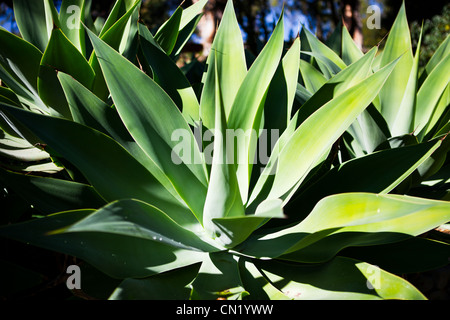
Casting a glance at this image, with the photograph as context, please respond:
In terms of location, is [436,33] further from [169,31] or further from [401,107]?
[169,31]

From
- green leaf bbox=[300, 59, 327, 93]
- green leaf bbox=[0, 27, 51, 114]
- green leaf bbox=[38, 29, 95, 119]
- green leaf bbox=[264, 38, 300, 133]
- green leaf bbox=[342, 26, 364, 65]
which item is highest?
green leaf bbox=[342, 26, 364, 65]

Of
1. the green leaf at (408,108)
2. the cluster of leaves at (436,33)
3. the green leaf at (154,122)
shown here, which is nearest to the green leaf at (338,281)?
the green leaf at (154,122)

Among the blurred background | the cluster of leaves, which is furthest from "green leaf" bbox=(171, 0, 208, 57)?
the cluster of leaves

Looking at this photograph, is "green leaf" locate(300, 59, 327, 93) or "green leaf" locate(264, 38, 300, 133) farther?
"green leaf" locate(300, 59, 327, 93)

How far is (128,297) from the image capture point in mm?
800

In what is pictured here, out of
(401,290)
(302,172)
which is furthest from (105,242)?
(401,290)

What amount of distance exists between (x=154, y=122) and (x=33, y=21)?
2.51 ft

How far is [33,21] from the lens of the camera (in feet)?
4.57

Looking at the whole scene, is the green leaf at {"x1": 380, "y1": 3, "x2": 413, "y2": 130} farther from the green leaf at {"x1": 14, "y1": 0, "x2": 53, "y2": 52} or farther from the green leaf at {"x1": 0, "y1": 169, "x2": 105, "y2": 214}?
the green leaf at {"x1": 14, "y1": 0, "x2": 53, "y2": 52}

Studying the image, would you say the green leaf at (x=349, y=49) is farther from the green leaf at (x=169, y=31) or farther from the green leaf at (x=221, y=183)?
the green leaf at (x=221, y=183)

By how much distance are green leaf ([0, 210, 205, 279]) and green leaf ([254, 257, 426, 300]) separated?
0.66 feet

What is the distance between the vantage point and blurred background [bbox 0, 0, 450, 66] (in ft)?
12.4

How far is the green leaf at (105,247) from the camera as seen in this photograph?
761mm

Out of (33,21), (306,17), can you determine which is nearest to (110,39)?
(33,21)
